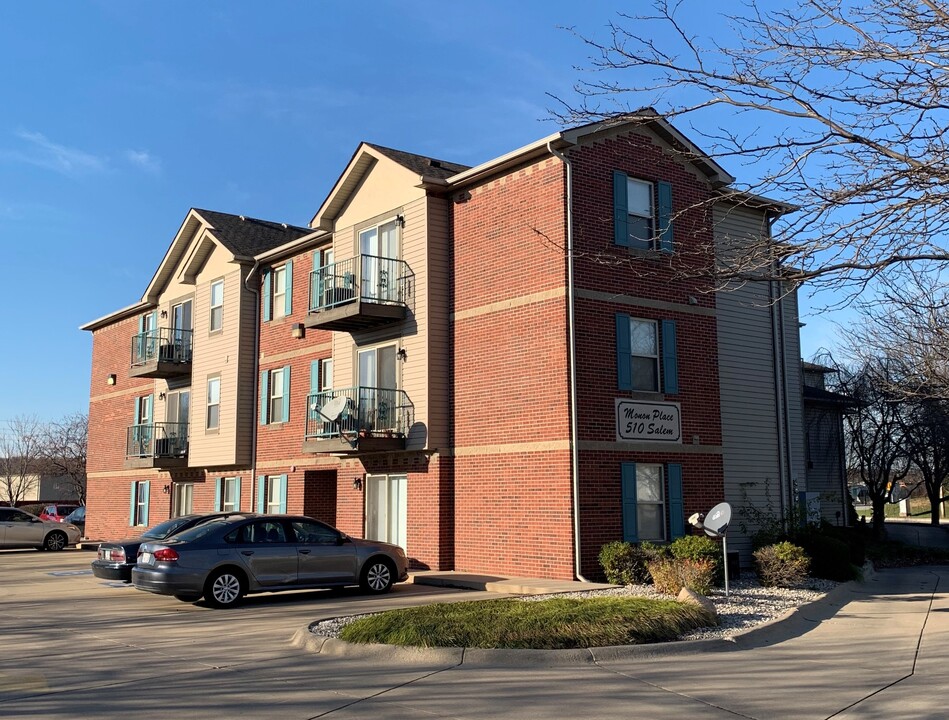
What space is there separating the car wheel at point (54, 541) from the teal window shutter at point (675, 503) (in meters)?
23.1

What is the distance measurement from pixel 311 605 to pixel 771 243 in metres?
10.0

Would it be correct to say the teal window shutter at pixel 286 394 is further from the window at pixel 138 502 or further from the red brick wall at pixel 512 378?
the window at pixel 138 502

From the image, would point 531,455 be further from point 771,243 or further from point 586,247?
point 771,243

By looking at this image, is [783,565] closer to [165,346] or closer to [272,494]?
[272,494]

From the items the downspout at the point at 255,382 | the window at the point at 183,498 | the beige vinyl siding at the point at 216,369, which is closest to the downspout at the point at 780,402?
the downspout at the point at 255,382

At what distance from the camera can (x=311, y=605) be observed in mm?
15586

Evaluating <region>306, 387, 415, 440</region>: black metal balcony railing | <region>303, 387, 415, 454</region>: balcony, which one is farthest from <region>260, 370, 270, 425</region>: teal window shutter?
<region>306, 387, 415, 440</region>: black metal balcony railing

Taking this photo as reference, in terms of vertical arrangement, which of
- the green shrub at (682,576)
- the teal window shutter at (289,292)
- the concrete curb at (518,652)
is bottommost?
the concrete curb at (518,652)

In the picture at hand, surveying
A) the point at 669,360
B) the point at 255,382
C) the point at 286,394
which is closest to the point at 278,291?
the point at 255,382

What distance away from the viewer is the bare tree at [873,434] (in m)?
33.1

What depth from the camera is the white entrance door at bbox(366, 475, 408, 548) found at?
2225 cm

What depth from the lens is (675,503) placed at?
19531 mm

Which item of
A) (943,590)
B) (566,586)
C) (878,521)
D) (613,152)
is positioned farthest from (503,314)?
(878,521)

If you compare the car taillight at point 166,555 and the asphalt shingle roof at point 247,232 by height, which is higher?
the asphalt shingle roof at point 247,232
